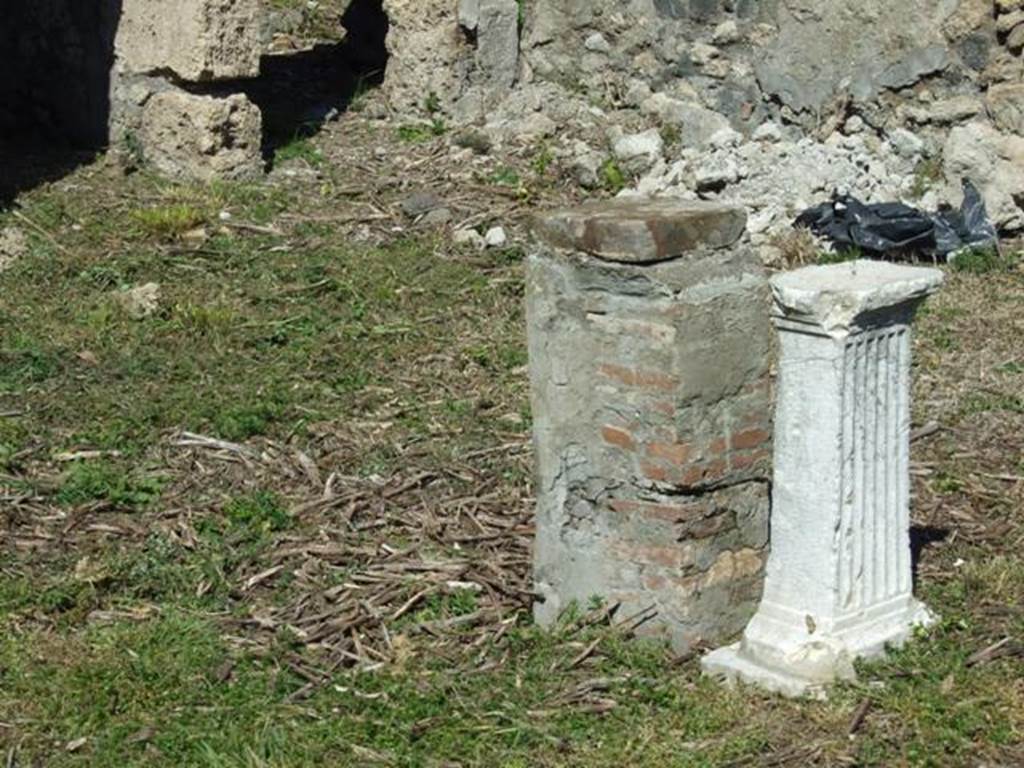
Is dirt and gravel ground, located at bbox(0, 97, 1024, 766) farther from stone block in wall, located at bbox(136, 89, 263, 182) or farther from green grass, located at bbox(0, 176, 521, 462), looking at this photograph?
stone block in wall, located at bbox(136, 89, 263, 182)

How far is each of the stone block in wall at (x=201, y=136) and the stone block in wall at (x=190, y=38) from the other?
0.16 m

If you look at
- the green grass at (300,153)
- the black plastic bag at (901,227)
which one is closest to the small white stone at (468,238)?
the green grass at (300,153)

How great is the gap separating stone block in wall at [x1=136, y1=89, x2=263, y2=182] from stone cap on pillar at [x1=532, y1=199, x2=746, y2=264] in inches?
215

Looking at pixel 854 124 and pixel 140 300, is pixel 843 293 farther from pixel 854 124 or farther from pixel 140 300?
pixel 854 124

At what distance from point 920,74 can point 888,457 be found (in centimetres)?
550

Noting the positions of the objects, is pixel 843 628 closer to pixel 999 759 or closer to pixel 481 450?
pixel 999 759

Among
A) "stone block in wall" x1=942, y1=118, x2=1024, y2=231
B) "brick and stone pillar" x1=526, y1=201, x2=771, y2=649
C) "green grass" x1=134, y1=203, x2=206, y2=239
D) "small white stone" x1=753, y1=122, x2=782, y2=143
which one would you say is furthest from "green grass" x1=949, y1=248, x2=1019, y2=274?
"brick and stone pillar" x1=526, y1=201, x2=771, y2=649

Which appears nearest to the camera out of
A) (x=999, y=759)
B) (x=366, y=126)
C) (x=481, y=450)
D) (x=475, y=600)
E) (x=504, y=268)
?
(x=999, y=759)

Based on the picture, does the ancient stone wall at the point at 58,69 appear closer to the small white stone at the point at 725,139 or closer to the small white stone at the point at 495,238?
the small white stone at the point at 495,238

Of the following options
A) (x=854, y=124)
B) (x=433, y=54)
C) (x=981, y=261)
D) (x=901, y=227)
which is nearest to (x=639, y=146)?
(x=854, y=124)

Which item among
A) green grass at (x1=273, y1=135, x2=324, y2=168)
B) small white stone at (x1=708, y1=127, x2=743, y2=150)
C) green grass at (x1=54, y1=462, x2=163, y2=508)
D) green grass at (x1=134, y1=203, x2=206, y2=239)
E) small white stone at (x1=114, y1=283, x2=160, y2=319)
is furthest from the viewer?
green grass at (x1=273, y1=135, x2=324, y2=168)

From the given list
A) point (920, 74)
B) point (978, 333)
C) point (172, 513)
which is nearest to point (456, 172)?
point (920, 74)

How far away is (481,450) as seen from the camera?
7.12 metres

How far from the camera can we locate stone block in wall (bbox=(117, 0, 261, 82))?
10500 mm
